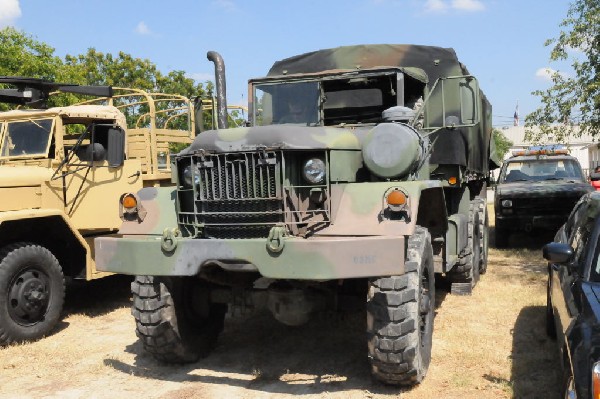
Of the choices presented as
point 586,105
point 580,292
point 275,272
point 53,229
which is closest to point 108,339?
point 53,229

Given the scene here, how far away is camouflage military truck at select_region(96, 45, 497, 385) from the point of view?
3971 mm

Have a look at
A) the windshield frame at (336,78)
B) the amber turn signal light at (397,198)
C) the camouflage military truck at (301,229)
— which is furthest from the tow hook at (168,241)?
the windshield frame at (336,78)

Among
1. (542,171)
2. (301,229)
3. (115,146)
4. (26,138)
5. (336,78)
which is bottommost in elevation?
(301,229)

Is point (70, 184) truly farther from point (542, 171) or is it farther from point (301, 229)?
point (542, 171)

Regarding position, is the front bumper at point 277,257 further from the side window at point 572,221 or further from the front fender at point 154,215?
the side window at point 572,221

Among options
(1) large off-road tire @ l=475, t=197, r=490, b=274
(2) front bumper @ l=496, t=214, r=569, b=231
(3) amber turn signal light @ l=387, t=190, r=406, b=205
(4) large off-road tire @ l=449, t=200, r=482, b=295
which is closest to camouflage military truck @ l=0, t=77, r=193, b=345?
(3) amber turn signal light @ l=387, t=190, r=406, b=205

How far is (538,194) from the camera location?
1016 cm

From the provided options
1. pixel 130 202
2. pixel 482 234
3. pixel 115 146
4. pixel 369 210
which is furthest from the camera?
pixel 482 234

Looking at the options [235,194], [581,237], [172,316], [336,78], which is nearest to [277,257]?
[235,194]

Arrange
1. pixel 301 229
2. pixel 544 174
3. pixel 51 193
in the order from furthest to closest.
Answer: pixel 544 174
pixel 51 193
pixel 301 229

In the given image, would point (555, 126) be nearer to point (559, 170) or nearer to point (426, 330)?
point (559, 170)

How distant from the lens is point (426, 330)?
4648 mm

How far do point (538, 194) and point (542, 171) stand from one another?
1408 millimetres

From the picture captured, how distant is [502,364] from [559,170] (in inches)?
292
